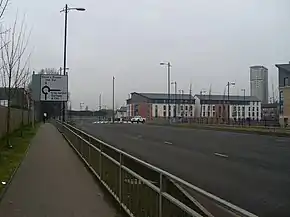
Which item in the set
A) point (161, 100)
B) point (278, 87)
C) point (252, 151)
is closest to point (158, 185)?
point (252, 151)

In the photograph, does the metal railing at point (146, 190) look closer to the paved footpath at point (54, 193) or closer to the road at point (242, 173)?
the paved footpath at point (54, 193)

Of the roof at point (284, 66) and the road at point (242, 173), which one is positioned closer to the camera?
the road at point (242, 173)

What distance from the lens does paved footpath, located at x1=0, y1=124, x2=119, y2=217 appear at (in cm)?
875

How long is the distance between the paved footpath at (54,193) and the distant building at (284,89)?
205 feet

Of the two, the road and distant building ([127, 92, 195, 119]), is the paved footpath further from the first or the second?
distant building ([127, 92, 195, 119])

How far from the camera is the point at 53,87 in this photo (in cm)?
4309

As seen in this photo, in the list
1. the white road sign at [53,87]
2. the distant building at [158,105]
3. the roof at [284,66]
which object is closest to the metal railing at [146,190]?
the white road sign at [53,87]

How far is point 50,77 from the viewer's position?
43094mm

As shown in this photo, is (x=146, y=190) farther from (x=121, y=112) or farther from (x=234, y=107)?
(x=121, y=112)

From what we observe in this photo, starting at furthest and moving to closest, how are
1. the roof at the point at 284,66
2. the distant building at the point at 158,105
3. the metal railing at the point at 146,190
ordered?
the distant building at the point at 158,105
the roof at the point at 284,66
the metal railing at the point at 146,190

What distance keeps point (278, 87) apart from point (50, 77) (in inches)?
1924

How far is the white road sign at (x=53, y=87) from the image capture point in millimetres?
42688

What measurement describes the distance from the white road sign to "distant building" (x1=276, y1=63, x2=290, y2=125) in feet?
133

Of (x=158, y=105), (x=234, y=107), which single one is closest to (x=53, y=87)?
(x=234, y=107)
